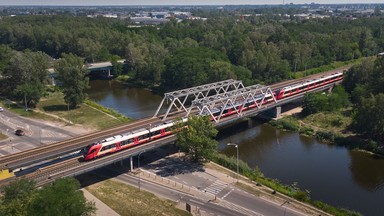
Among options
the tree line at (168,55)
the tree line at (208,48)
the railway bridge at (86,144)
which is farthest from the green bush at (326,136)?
the tree line at (208,48)

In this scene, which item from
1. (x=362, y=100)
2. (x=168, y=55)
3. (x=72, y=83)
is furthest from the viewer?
(x=168, y=55)

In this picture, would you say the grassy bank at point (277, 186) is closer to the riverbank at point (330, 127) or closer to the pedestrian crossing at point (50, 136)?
the riverbank at point (330, 127)

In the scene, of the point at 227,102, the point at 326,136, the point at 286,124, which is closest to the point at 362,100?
the point at 326,136

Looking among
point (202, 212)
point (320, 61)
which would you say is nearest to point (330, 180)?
point (202, 212)

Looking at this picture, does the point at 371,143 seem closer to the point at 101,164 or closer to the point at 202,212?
the point at 202,212

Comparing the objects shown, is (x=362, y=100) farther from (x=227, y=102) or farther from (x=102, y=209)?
(x=102, y=209)
